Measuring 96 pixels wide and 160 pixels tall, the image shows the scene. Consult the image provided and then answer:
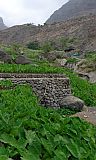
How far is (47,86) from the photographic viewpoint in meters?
20.9

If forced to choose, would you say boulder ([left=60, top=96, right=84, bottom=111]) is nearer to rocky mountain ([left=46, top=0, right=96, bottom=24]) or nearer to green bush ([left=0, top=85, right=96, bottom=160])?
green bush ([left=0, top=85, right=96, bottom=160])

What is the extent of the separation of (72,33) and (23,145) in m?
88.1

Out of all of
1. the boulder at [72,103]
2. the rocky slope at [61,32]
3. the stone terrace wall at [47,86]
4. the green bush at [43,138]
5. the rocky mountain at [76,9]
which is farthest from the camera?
the rocky mountain at [76,9]

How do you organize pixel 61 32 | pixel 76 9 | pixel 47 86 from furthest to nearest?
1. pixel 76 9
2. pixel 61 32
3. pixel 47 86

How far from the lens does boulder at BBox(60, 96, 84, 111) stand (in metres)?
19.6

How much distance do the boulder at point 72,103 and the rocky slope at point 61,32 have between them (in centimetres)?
5512

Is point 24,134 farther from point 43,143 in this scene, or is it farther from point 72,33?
point 72,33

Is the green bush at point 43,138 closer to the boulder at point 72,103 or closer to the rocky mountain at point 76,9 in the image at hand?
the boulder at point 72,103

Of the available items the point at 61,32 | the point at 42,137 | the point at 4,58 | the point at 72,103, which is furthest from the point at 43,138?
the point at 61,32

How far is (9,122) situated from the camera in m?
6.93

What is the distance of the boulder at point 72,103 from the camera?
19594 millimetres

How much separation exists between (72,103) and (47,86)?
197cm

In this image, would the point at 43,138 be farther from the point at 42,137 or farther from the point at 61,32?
the point at 61,32

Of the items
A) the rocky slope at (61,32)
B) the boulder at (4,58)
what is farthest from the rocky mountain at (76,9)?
the boulder at (4,58)
